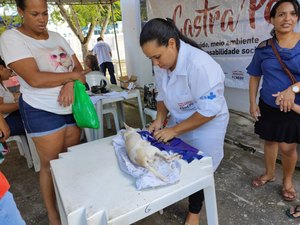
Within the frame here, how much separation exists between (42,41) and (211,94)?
3.25 ft

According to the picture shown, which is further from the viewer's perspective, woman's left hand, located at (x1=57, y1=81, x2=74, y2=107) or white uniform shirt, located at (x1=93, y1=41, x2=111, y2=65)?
white uniform shirt, located at (x1=93, y1=41, x2=111, y2=65)

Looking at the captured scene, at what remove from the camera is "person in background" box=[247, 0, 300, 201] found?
1578 millimetres

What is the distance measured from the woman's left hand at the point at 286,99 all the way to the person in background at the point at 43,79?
125cm

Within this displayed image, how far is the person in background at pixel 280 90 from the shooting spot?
158 centimetres

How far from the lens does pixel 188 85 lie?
131 centimetres

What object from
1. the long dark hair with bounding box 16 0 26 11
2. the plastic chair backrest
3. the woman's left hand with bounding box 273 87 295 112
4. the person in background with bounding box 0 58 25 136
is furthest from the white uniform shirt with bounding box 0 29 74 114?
the plastic chair backrest

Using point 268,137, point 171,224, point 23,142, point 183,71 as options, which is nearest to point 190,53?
point 183,71

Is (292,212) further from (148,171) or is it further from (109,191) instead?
(109,191)

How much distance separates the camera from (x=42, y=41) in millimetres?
1406

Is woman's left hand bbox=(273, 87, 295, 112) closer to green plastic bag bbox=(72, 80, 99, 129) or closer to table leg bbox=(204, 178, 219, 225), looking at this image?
table leg bbox=(204, 178, 219, 225)

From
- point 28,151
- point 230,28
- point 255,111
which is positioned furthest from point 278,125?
point 28,151

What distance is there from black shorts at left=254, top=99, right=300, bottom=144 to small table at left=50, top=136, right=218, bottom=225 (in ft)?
2.79

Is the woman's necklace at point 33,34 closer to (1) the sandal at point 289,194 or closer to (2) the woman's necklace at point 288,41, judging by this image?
(2) the woman's necklace at point 288,41

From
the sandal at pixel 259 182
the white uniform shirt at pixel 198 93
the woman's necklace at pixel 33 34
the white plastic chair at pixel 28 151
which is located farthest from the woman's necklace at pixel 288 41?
the white plastic chair at pixel 28 151
